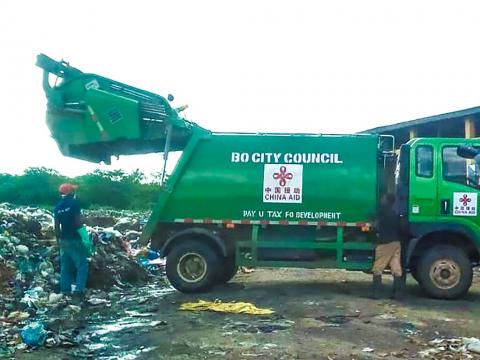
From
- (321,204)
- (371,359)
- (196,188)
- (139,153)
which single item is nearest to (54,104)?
(139,153)

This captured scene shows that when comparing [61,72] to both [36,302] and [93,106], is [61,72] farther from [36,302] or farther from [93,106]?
[36,302]

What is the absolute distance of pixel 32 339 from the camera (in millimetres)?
6168

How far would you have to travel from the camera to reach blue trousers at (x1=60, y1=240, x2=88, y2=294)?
30.3 feet

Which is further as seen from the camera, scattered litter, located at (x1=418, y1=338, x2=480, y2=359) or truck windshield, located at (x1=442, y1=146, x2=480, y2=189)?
truck windshield, located at (x1=442, y1=146, x2=480, y2=189)

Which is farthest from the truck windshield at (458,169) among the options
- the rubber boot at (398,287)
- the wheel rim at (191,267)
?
the wheel rim at (191,267)

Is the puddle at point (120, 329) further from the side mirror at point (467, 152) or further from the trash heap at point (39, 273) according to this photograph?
the side mirror at point (467, 152)

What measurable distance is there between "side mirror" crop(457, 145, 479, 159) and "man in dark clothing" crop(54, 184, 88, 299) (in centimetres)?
568

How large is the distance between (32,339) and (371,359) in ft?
10.8

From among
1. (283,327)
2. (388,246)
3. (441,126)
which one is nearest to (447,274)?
(388,246)

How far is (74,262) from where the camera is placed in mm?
9367

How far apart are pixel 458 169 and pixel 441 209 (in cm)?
63

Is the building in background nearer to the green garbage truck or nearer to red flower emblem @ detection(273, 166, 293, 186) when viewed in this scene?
the green garbage truck

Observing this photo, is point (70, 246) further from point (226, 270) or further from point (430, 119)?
point (430, 119)

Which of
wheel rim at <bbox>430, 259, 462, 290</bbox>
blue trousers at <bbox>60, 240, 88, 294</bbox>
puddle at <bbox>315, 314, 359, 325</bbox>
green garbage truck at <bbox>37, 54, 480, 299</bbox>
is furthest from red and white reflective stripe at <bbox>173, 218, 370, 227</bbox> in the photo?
puddle at <bbox>315, 314, 359, 325</bbox>
